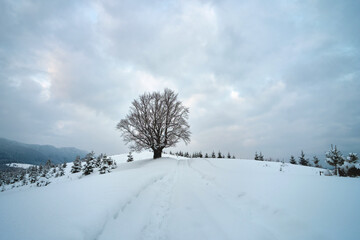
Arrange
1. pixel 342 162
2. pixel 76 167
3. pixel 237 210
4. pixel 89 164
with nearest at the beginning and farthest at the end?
pixel 237 210, pixel 342 162, pixel 89 164, pixel 76 167

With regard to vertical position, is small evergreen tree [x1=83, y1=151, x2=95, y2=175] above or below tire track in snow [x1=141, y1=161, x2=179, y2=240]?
below

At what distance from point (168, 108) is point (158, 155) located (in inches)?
275

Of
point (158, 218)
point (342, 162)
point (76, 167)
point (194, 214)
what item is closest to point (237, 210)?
point (194, 214)

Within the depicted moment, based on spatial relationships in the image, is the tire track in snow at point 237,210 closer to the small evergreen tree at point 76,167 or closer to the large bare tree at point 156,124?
the large bare tree at point 156,124

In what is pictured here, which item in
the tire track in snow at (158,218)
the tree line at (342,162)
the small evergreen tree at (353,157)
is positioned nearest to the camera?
the tire track in snow at (158,218)

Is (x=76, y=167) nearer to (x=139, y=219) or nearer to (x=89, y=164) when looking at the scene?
(x=89, y=164)

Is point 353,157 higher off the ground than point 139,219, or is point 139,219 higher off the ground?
point 353,157

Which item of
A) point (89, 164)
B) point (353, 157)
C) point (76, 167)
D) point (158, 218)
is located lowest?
point (76, 167)

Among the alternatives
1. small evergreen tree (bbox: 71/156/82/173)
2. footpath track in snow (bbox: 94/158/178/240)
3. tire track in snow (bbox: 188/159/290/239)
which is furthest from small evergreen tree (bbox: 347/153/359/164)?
small evergreen tree (bbox: 71/156/82/173)

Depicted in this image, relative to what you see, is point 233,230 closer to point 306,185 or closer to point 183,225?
point 183,225

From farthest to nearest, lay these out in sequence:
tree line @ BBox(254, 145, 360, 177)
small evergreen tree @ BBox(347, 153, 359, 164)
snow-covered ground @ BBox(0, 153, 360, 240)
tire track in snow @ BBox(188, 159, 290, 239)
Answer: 1. small evergreen tree @ BBox(347, 153, 359, 164)
2. tree line @ BBox(254, 145, 360, 177)
3. tire track in snow @ BBox(188, 159, 290, 239)
4. snow-covered ground @ BBox(0, 153, 360, 240)

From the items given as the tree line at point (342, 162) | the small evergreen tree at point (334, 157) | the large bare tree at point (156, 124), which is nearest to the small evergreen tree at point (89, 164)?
the large bare tree at point (156, 124)

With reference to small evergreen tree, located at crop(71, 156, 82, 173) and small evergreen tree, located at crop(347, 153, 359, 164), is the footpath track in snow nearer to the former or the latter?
small evergreen tree, located at crop(347, 153, 359, 164)

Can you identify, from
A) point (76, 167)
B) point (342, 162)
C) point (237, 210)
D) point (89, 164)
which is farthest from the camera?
point (76, 167)
